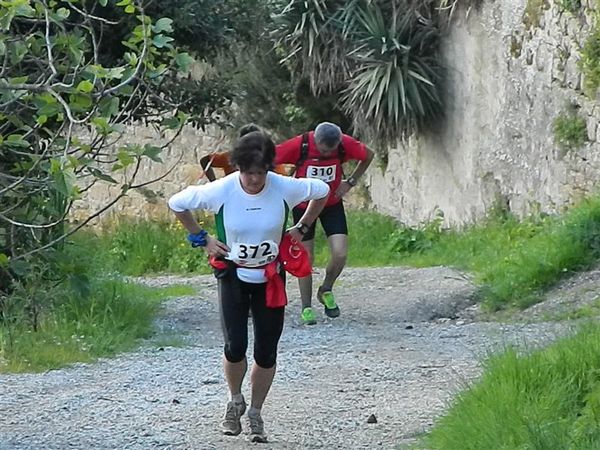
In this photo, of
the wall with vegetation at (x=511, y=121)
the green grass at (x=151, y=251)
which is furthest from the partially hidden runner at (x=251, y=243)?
the green grass at (x=151, y=251)

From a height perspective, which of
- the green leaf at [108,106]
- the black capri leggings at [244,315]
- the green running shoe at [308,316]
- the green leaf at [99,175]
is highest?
the green leaf at [108,106]

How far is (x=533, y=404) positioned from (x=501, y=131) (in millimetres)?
9975

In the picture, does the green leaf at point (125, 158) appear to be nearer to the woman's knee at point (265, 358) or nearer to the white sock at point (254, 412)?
the woman's knee at point (265, 358)

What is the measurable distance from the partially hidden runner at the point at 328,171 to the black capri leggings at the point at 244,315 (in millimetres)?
3089

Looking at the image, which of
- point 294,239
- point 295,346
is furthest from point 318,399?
point 295,346

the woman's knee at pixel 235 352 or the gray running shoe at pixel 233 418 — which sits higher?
the woman's knee at pixel 235 352

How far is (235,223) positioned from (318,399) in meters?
1.54

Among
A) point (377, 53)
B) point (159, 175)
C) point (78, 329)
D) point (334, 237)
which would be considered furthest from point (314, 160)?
point (159, 175)

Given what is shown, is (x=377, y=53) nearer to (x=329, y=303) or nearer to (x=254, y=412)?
(x=329, y=303)

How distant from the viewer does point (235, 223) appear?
6426 millimetres

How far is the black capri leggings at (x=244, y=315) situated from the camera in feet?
21.3

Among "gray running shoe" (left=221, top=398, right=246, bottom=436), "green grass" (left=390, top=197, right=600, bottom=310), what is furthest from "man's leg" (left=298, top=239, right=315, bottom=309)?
"gray running shoe" (left=221, top=398, right=246, bottom=436)

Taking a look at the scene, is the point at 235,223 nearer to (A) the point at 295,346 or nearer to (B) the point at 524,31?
(A) the point at 295,346

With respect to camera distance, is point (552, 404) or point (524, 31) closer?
point (552, 404)
